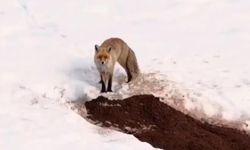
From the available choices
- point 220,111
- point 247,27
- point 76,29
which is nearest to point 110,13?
point 76,29

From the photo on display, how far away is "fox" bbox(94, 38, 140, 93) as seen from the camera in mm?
10523

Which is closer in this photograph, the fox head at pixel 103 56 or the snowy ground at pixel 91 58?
the snowy ground at pixel 91 58

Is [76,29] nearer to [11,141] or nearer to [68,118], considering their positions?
[68,118]

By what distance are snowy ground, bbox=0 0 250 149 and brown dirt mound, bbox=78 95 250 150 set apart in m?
0.45

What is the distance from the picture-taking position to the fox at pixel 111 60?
1052cm

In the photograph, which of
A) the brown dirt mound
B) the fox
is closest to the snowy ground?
the fox

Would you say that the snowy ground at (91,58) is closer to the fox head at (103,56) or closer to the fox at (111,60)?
the fox at (111,60)

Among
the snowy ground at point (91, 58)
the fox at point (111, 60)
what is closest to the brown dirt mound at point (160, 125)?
the snowy ground at point (91, 58)

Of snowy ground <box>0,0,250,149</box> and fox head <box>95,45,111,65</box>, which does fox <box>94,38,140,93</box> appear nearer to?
fox head <box>95,45,111,65</box>

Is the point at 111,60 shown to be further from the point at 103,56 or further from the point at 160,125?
the point at 160,125

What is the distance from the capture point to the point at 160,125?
9.46 metres

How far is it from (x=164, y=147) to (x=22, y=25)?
590 centimetres

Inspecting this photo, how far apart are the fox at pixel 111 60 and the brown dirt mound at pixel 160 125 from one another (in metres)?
0.72

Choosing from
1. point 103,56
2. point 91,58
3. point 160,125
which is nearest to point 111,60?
point 103,56
